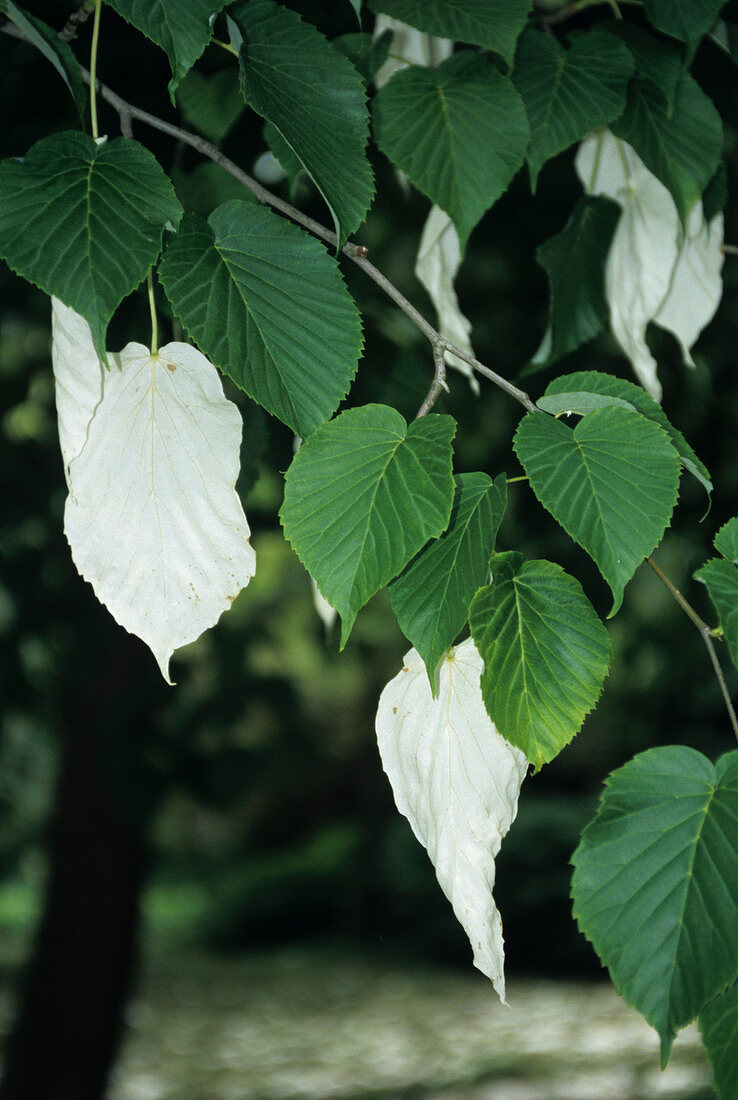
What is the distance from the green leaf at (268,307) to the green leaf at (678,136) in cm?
26

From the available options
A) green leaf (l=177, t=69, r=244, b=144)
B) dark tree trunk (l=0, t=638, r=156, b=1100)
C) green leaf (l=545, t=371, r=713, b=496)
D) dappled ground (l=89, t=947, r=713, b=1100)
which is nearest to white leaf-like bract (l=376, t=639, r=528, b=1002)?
green leaf (l=545, t=371, r=713, b=496)

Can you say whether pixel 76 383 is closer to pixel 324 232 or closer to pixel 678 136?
pixel 324 232

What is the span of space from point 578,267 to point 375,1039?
4.86 metres

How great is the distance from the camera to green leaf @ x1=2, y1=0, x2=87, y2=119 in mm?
422

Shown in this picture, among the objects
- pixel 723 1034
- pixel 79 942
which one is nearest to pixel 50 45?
pixel 723 1034

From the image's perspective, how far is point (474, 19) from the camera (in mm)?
520

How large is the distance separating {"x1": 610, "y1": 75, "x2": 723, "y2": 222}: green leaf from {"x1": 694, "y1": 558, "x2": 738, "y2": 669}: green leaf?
25 cm

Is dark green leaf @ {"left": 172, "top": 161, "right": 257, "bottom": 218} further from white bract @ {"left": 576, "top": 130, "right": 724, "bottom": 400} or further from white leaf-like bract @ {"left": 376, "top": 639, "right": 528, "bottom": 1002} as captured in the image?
white leaf-like bract @ {"left": 376, "top": 639, "right": 528, "bottom": 1002}

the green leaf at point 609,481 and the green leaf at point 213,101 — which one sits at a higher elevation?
Answer: the green leaf at point 609,481

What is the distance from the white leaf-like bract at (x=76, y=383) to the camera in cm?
44

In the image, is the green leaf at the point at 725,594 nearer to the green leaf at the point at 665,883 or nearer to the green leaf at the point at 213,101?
the green leaf at the point at 665,883

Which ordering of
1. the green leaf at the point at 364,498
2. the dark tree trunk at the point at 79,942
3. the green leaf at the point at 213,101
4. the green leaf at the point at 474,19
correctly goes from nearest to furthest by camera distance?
the green leaf at the point at 364,498
the green leaf at the point at 474,19
the green leaf at the point at 213,101
the dark tree trunk at the point at 79,942

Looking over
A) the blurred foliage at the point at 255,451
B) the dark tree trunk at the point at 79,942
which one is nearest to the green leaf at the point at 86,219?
the blurred foliage at the point at 255,451

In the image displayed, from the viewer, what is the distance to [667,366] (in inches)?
53.2
